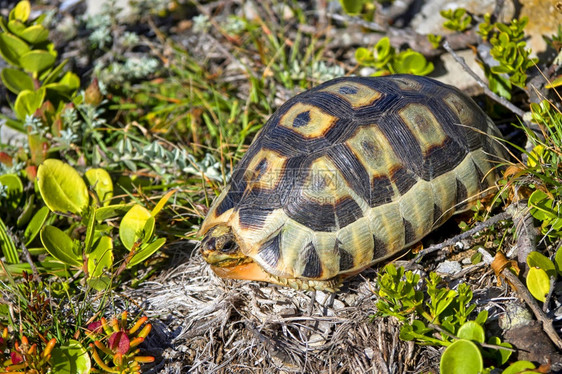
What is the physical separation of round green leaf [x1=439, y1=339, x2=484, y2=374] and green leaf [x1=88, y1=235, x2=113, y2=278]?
1.67m

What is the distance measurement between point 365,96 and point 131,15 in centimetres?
291

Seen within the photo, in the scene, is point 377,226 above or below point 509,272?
above

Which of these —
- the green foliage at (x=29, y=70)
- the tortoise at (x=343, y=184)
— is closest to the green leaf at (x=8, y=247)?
the green foliage at (x=29, y=70)

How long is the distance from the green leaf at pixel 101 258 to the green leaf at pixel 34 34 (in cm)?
172

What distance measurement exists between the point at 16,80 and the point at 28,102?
0.22m

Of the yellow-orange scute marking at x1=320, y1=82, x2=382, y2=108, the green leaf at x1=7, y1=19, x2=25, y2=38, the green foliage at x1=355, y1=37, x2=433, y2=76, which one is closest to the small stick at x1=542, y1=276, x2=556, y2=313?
the yellow-orange scute marking at x1=320, y1=82, x2=382, y2=108

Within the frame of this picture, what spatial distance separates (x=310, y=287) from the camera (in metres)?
2.53

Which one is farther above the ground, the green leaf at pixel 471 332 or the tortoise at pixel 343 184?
the tortoise at pixel 343 184

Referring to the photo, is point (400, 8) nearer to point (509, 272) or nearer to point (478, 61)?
point (478, 61)

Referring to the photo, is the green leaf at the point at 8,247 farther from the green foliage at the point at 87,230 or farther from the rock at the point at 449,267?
the rock at the point at 449,267

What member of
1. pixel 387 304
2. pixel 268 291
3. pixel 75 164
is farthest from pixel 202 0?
pixel 387 304

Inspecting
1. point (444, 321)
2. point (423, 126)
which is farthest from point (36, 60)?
point (444, 321)

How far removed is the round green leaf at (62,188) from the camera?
9.61 ft

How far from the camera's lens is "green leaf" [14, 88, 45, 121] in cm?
351
